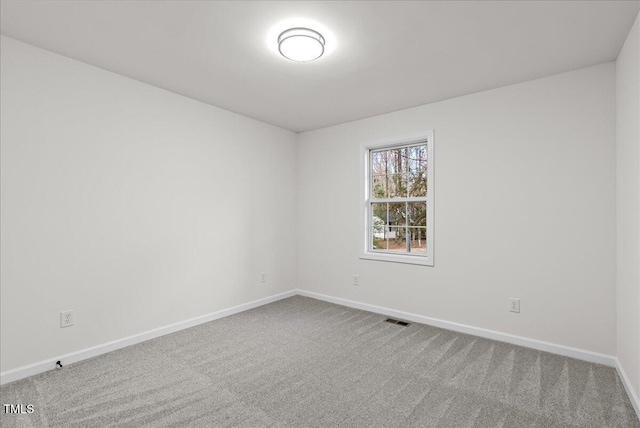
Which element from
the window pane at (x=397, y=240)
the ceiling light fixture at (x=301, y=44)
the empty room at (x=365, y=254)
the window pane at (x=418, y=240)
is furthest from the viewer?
the window pane at (x=397, y=240)

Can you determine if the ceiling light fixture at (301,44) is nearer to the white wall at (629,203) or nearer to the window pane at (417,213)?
the white wall at (629,203)

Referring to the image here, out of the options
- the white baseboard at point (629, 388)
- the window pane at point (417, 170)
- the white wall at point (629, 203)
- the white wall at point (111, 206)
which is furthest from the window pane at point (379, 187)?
the white baseboard at point (629, 388)

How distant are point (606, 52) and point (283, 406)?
3.52 m

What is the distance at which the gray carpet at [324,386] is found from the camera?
188 centimetres

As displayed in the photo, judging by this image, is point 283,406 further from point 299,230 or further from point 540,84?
point 540,84

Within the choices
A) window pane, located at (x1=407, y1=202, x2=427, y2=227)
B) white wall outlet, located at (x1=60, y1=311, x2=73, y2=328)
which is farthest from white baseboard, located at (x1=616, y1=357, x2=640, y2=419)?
white wall outlet, located at (x1=60, y1=311, x2=73, y2=328)

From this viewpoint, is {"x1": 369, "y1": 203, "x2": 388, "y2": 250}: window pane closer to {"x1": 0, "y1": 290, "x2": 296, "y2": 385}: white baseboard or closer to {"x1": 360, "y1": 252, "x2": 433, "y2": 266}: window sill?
{"x1": 360, "y1": 252, "x2": 433, "y2": 266}: window sill

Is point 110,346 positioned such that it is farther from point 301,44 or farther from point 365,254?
point 301,44

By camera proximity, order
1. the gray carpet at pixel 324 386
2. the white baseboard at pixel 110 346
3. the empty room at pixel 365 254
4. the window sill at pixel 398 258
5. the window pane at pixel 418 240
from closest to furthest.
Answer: the gray carpet at pixel 324 386, the empty room at pixel 365 254, the white baseboard at pixel 110 346, the window sill at pixel 398 258, the window pane at pixel 418 240

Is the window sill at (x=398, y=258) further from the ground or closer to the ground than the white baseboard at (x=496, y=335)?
further from the ground

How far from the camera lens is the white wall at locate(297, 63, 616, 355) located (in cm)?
259

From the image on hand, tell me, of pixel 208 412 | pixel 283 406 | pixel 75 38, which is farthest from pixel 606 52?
pixel 75 38

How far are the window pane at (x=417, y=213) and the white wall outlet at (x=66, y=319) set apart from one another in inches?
138

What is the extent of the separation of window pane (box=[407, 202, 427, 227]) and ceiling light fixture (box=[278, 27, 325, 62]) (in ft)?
7.05
